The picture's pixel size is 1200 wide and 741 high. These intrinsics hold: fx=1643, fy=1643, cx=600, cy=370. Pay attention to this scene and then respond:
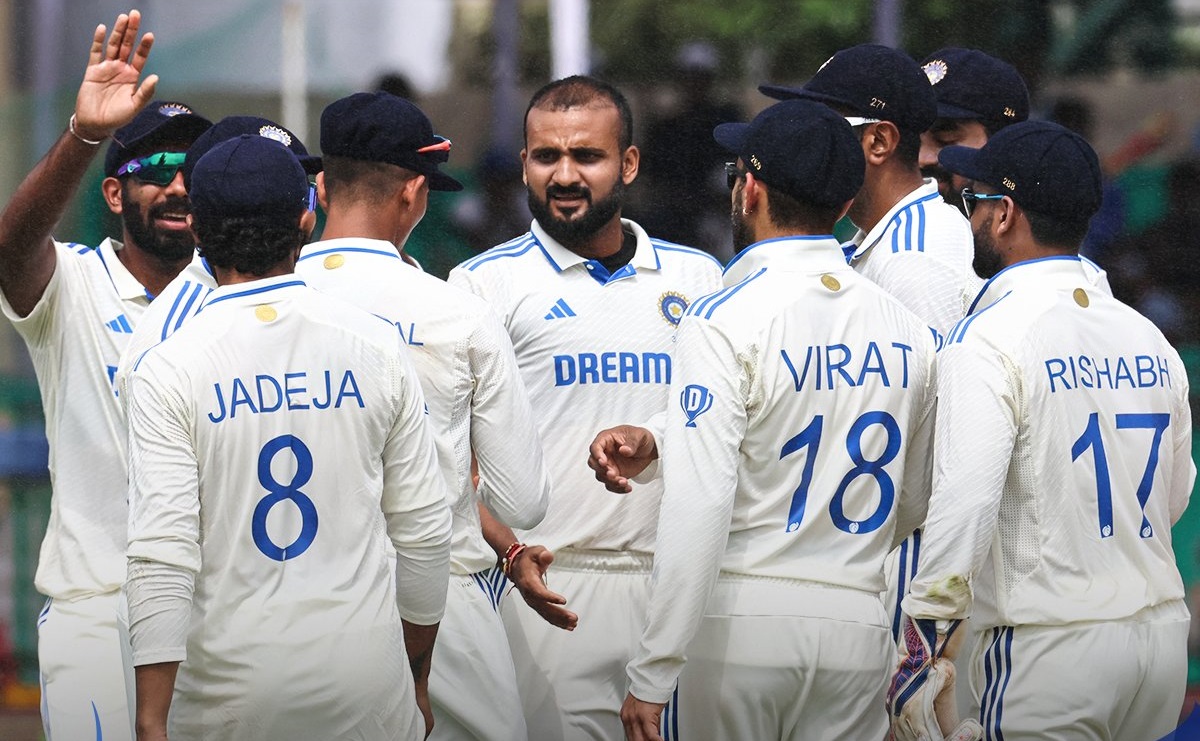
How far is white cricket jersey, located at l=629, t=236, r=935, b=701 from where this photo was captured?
3.75 m

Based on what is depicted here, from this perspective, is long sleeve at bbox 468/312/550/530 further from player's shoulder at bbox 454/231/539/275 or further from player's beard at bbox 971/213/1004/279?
player's beard at bbox 971/213/1004/279

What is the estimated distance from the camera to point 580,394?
462 cm

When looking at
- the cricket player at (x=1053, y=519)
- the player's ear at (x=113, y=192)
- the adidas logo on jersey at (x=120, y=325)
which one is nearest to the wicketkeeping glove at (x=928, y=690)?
the cricket player at (x=1053, y=519)

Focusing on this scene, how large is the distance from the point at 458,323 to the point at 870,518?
43.6 inches

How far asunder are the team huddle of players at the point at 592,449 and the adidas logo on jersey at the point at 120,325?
0.6 inches

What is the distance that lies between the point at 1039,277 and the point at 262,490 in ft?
6.23

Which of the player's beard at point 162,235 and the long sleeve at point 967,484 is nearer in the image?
the long sleeve at point 967,484

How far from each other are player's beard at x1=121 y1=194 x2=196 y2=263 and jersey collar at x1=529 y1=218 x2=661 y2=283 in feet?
3.24

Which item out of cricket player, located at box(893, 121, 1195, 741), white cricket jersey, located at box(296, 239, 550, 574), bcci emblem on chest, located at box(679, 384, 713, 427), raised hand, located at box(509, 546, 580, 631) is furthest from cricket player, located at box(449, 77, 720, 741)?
cricket player, located at box(893, 121, 1195, 741)

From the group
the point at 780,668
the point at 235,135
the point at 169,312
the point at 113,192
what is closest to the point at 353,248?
the point at 235,135

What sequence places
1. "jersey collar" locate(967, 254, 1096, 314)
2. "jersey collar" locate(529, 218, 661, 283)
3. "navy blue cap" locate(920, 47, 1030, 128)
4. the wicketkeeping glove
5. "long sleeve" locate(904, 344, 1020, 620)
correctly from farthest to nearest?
"navy blue cap" locate(920, 47, 1030, 128), "jersey collar" locate(529, 218, 661, 283), "jersey collar" locate(967, 254, 1096, 314), the wicketkeeping glove, "long sleeve" locate(904, 344, 1020, 620)

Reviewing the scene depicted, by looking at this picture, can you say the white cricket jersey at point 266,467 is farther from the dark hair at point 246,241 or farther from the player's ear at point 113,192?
the player's ear at point 113,192

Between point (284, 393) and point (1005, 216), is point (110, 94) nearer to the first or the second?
point (284, 393)

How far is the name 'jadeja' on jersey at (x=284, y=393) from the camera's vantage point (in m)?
3.37
